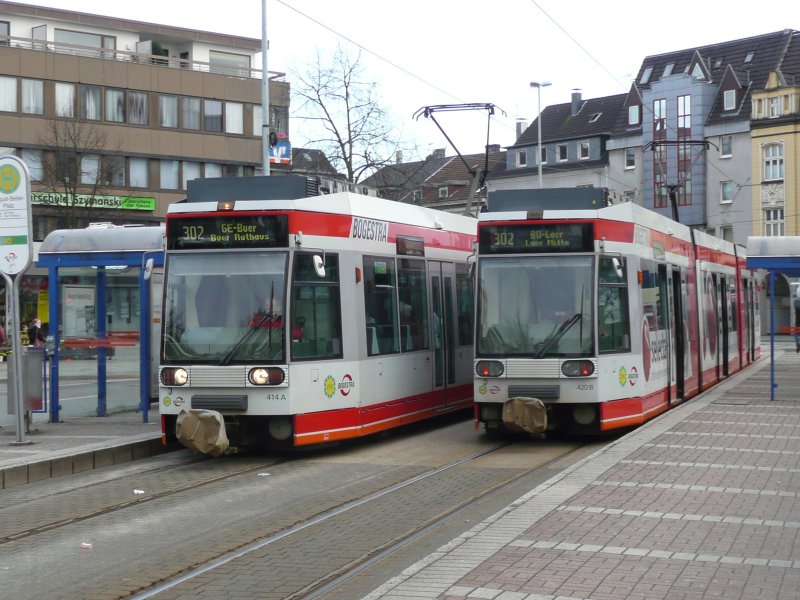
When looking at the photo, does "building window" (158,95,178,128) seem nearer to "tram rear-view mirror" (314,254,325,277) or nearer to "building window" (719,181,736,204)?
"building window" (719,181,736,204)

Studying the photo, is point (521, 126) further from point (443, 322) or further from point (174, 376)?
point (174, 376)

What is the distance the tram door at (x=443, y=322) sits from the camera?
1661 cm

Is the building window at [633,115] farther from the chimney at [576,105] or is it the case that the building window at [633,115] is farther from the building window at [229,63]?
the building window at [229,63]

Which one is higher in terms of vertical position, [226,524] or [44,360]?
[44,360]

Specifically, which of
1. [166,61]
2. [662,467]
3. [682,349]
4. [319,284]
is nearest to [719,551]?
[662,467]

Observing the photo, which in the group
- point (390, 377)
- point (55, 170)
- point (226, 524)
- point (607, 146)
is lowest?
point (226, 524)

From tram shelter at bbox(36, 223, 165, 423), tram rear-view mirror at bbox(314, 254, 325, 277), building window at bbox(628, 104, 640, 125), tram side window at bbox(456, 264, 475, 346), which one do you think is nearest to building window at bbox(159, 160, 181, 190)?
building window at bbox(628, 104, 640, 125)

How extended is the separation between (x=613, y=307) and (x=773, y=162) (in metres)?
58.0

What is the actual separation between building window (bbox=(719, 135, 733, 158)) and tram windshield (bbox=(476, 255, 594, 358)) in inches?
2368

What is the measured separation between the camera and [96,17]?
54594 mm

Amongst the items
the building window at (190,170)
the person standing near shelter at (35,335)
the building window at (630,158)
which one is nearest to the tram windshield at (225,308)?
the person standing near shelter at (35,335)

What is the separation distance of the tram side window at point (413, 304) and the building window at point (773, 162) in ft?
185

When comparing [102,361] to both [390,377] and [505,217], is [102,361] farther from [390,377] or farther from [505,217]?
[505,217]

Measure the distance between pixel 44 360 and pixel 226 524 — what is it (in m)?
8.13
